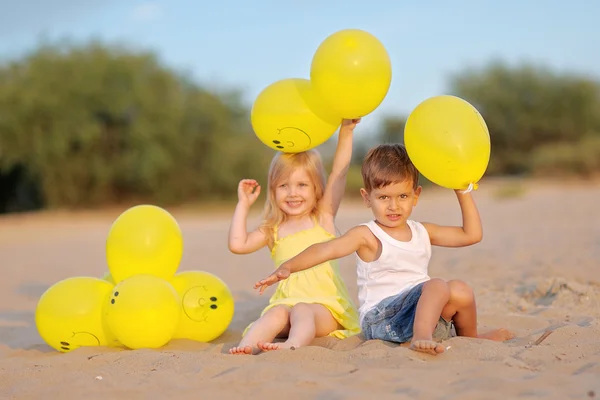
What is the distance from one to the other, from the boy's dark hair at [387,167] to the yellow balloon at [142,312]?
4.16ft

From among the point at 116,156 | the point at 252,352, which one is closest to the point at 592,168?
the point at 116,156

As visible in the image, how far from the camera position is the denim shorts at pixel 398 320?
352 cm

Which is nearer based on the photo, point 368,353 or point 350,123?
point 368,353

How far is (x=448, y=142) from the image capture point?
3314 mm

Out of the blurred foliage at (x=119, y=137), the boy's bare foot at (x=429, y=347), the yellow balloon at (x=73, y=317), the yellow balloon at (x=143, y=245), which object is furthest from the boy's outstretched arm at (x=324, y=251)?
the blurred foliage at (x=119, y=137)

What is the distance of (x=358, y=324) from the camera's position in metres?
4.07

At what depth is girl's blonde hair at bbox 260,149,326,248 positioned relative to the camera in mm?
4188

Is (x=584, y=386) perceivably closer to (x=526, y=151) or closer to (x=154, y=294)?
(x=154, y=294)

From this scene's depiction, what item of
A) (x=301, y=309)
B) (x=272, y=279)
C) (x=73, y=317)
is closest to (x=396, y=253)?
(x=301, y=309)

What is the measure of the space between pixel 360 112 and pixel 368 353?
1.37 m

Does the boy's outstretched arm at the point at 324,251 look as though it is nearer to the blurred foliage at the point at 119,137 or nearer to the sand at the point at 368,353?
the sand at the point at 368,353

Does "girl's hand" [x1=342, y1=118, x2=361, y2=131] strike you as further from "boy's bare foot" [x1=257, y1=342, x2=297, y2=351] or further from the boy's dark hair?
"boy's bare foot" [x1=257, y1=342, x2=297, y2=351]

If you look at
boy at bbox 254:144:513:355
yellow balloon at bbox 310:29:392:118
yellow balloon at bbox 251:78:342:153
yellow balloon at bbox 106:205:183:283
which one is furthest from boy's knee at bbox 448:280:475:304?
yellow balloon at bbox 106:205:183:283

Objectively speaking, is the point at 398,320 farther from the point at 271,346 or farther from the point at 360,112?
the point at 360,112
